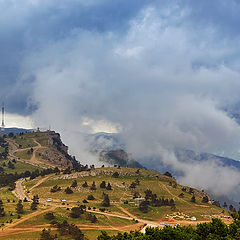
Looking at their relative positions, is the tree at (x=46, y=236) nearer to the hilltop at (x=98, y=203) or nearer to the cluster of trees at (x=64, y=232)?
the cluster of trees at (x=64, y=232)

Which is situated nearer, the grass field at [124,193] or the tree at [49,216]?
the tree at [49,216]

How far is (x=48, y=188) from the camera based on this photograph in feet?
478

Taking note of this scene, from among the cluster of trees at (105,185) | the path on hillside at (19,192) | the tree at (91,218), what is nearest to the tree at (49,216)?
the tree at (91,218)

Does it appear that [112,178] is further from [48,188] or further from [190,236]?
[190,236]

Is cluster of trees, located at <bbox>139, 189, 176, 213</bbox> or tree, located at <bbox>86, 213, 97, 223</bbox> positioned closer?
tree, located at <bbox>86, 213, 97, 223</bbox>

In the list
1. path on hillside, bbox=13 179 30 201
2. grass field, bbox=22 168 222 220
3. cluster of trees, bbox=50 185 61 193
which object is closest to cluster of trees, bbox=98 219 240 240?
grass field, bbox=22 168 222 220

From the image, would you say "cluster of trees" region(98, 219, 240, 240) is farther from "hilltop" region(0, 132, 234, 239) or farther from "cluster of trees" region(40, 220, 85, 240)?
"hilltop" region(0, 132, 234, 239)

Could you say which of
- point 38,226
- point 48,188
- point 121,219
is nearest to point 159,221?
point 121,219

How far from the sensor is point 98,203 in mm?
123438

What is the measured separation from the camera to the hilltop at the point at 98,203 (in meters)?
91.1

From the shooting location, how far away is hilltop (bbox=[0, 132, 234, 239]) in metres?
91.1

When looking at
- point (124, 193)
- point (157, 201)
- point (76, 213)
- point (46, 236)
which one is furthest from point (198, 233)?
point (124, 193)

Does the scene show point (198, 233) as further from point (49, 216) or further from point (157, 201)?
point (157, 201)

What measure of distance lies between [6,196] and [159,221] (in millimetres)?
82184
